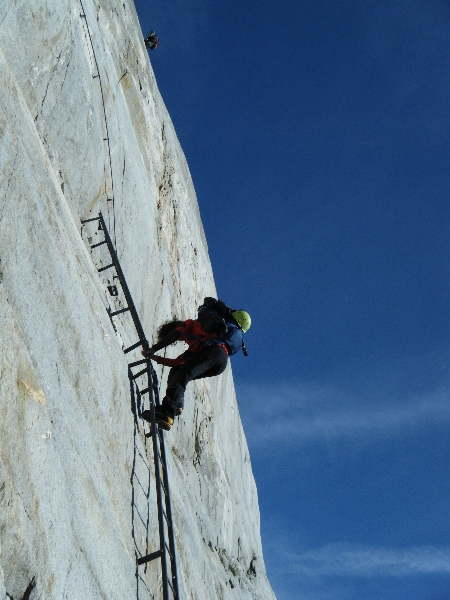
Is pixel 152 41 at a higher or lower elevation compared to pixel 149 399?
higher

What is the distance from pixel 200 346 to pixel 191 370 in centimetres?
62

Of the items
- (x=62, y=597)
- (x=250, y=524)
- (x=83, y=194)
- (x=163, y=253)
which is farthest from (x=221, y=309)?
(x=250, y=524)

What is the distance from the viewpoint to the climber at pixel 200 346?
873 centimetres

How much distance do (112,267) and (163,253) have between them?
273 centimetres

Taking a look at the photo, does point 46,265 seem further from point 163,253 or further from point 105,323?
point 163,253

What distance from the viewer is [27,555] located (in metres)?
4.24

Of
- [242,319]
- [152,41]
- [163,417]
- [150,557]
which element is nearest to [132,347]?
[163,417]

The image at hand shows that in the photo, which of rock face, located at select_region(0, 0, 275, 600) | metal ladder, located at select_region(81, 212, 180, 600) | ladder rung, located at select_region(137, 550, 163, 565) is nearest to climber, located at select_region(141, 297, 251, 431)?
metal ladder, located at select_region(81, 212, 180, 600)

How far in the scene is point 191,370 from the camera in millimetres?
9289

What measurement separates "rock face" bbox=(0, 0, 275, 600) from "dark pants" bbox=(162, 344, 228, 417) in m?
0.68

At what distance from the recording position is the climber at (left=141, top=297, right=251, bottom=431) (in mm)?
8734

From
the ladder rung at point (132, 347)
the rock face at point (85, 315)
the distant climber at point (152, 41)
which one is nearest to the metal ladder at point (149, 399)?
the ladder rung at point (132, 347)

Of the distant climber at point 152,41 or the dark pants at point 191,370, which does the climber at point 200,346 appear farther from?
the distant climber at point 152,41

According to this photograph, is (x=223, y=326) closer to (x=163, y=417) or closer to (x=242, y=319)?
(x=242, y=319)
